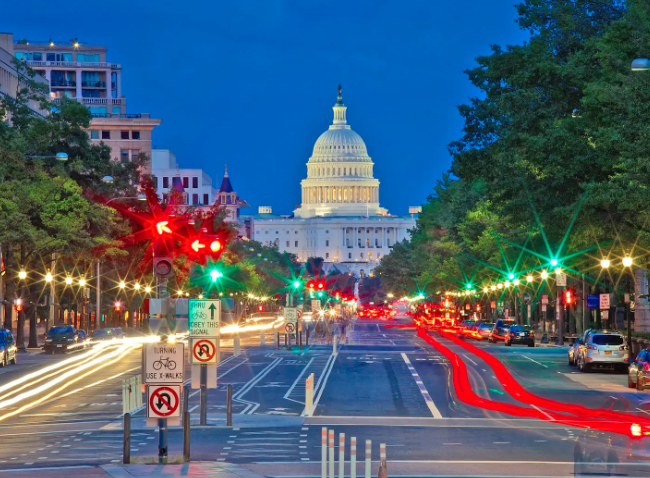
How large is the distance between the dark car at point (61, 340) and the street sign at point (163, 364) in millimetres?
47486

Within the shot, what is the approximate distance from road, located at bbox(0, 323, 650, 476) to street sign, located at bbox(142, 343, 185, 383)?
1618mm

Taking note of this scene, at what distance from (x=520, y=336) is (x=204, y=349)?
171ft

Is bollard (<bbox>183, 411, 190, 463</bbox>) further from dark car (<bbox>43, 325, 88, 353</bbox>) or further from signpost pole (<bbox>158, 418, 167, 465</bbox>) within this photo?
dark car (<bbox>43, 325, 88, 353</bbox>)

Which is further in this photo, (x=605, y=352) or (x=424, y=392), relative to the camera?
(x=605, y=352)

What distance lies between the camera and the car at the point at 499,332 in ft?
269

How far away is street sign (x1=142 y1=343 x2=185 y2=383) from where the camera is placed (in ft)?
70.6

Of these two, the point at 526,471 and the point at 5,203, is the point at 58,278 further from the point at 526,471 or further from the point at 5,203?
the point at 526,471

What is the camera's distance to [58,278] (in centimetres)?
8962

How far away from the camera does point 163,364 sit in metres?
21.6

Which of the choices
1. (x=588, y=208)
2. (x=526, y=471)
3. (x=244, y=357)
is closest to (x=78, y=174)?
(x=244, y=357)

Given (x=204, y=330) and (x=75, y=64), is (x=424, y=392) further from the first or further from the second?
(x=75, y=64)

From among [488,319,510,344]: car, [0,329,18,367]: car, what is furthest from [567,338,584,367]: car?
[488,319,510,344]: car

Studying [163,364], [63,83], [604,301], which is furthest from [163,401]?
[63,83]

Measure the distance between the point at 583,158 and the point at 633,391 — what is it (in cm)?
1123
